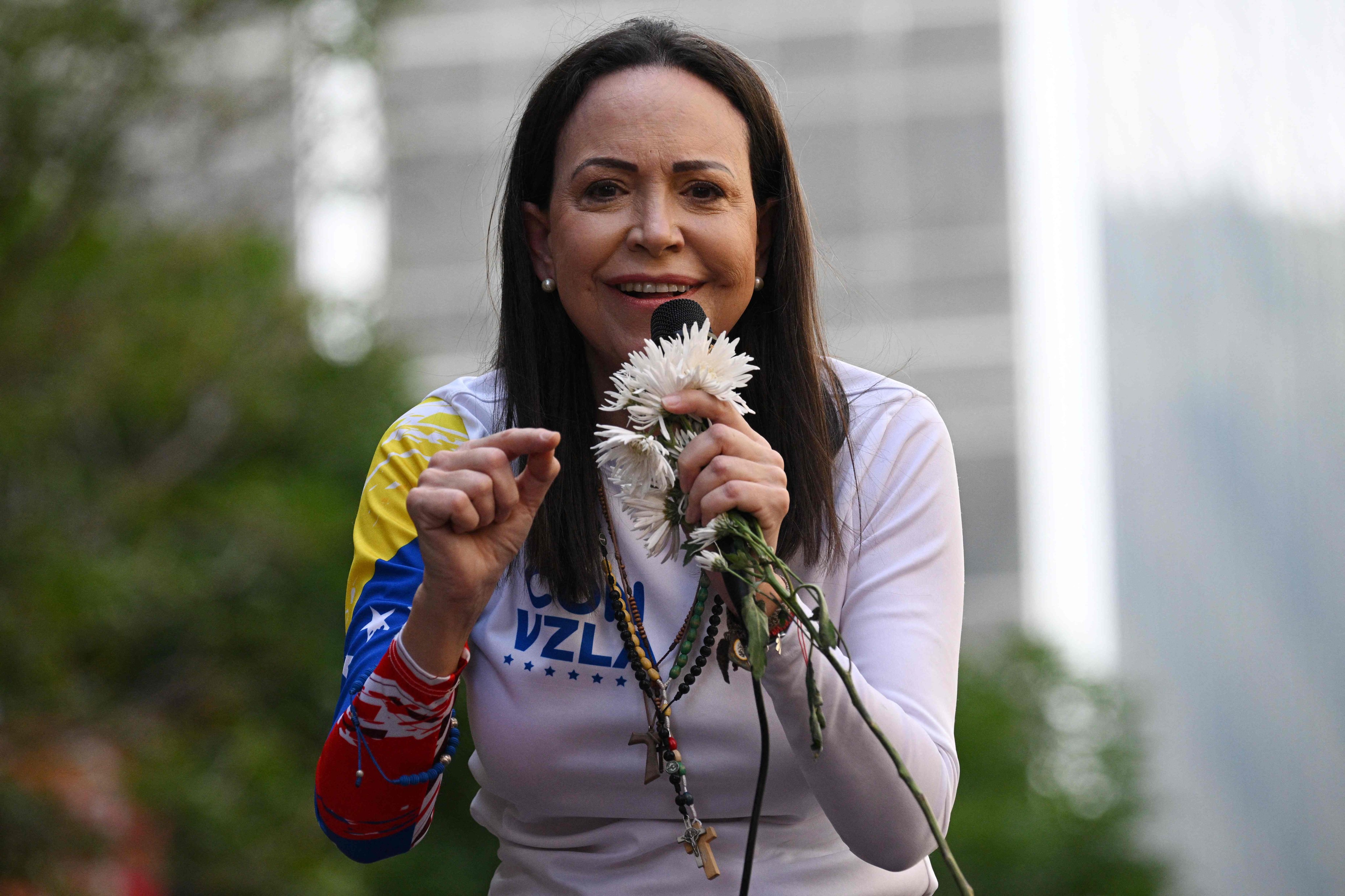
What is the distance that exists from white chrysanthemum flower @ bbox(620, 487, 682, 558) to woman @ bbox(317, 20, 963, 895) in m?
0.10

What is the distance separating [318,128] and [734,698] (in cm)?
636

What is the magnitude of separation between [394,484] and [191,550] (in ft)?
24.7

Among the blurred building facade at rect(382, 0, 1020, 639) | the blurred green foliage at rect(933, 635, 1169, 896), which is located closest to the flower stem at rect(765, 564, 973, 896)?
the blurred green foliage at rect(933, 635, 1169, 896)

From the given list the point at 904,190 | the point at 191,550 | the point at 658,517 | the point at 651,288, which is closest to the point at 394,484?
the point at 651,288

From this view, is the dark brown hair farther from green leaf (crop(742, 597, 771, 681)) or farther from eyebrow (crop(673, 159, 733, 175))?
green leaf (crop(742, 597, 771, 681))

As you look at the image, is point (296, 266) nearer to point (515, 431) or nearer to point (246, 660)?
point (246, 660)

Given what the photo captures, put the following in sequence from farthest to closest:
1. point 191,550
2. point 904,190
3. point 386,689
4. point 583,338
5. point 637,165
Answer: point 904,190 → point 191,550 → point 583,338 → point 637,165 → point 386,689

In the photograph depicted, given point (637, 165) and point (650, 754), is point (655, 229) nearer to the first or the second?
point (637, 165)

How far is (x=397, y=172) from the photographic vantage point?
8.90m

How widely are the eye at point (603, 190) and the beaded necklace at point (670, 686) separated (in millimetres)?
512

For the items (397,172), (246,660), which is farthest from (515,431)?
(246,660)

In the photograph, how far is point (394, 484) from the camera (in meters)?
2.02

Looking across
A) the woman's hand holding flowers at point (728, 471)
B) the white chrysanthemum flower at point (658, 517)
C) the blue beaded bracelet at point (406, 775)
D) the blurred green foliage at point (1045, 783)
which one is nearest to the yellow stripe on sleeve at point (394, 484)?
the blue beaded bracelet at point (406, 775)

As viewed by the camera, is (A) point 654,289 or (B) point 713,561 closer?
(B) point 713,561
